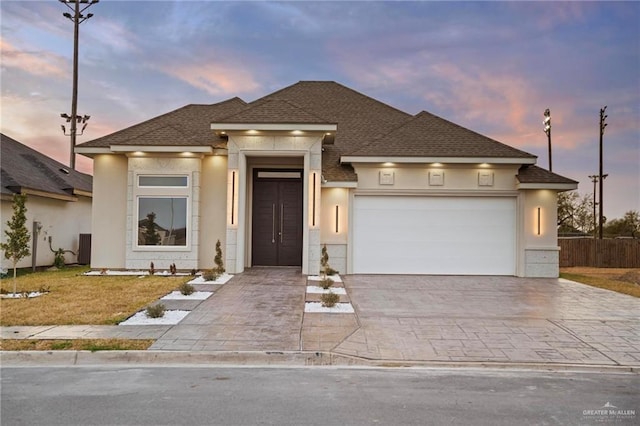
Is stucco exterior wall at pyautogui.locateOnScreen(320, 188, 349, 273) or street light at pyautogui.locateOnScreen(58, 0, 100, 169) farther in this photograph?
street light at pyautogui.locateOnScreen(58, 0, 100, 169)

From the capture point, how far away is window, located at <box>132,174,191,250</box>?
1411cm

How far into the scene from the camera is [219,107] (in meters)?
17.5

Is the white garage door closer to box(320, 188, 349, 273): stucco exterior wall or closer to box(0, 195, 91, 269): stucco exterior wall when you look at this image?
box(320, 188, 349, 273): stucco exterior wall

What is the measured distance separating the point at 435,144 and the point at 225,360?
10828 mm

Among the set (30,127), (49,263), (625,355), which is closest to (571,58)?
(625,355)

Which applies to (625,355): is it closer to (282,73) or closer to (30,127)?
(282,73)

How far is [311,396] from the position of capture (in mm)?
4570

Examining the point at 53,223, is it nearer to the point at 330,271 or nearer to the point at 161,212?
the point at 161,212

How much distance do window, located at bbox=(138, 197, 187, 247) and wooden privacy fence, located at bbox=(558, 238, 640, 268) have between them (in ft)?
63.2

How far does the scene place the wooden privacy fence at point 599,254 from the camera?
23312 millimetres

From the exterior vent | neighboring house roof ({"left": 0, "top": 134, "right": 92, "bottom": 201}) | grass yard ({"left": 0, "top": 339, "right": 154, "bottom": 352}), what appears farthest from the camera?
the exterior vent

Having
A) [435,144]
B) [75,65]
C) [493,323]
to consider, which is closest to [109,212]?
[435,144]

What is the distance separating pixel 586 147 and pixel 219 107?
28977 mm

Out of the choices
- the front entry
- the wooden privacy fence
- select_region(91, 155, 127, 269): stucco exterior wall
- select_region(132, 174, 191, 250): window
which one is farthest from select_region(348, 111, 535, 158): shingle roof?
the wooden privacy fence
